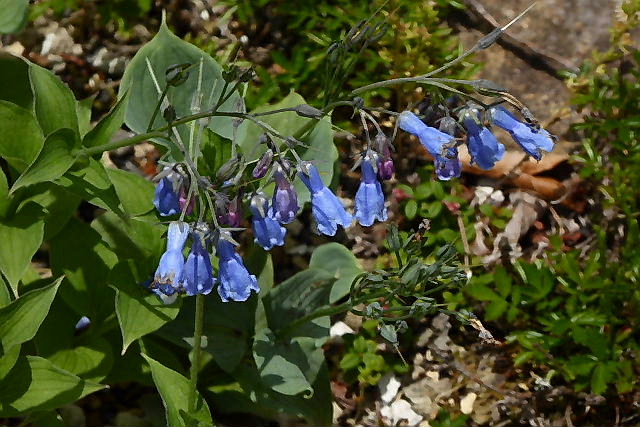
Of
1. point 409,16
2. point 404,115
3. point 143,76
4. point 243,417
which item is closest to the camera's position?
point 404,115

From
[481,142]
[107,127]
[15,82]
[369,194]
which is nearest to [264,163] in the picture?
[369,194]

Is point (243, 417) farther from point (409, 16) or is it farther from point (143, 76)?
point (409, 16)

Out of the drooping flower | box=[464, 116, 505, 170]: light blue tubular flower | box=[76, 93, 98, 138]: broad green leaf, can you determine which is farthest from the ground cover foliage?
the drooping flower

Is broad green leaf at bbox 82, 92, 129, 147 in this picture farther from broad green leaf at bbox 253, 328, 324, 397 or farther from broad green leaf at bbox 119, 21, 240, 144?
broad green leaf at bbox 253, 328, 324, 397

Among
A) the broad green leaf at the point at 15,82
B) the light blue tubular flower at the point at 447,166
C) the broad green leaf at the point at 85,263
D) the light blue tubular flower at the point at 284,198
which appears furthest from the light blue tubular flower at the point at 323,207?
the broad green leaf at the point at 15,82

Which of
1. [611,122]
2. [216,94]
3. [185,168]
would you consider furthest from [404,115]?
[611,122]

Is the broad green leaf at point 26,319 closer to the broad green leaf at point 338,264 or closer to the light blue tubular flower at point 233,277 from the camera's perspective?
the light blue tubular flower at point 233,277
